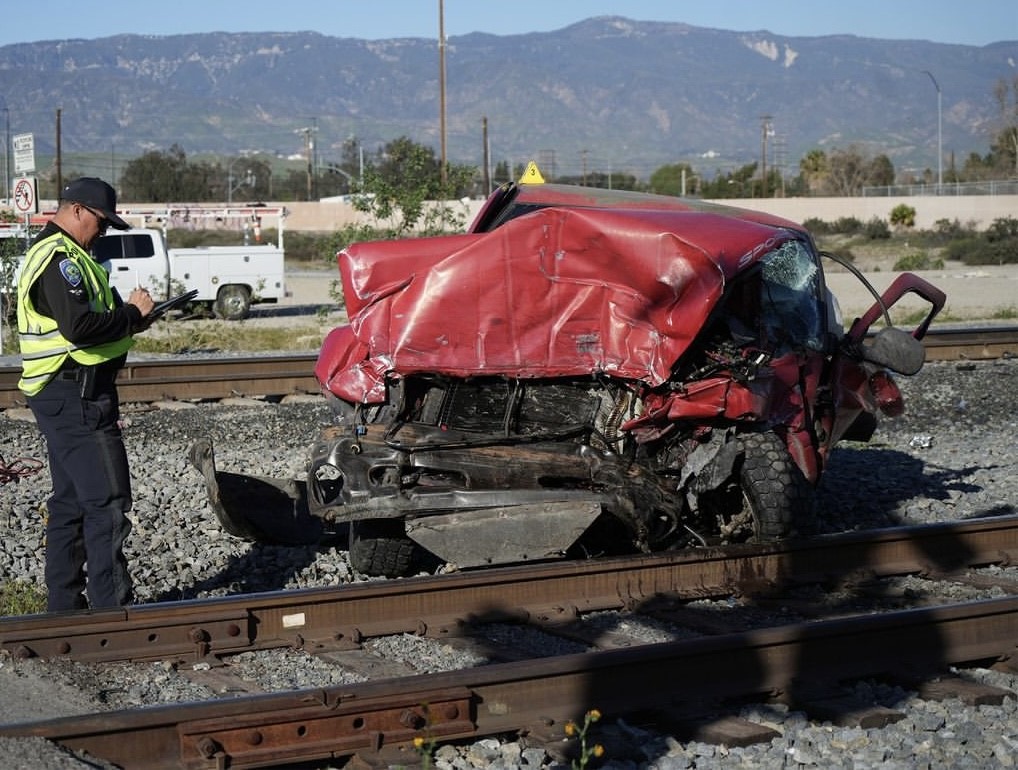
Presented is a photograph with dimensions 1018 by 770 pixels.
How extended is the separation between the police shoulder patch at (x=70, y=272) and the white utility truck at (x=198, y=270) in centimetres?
2022

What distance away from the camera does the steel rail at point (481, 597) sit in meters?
6.25

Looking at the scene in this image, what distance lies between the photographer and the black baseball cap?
257 inches

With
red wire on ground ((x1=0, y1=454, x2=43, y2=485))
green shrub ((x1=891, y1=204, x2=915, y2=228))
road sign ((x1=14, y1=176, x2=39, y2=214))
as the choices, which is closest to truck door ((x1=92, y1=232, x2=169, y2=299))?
road sign ((x1=14, y1=176, x2=39, y2=214))

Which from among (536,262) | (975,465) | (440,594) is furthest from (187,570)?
(975,465)

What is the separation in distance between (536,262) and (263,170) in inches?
4632

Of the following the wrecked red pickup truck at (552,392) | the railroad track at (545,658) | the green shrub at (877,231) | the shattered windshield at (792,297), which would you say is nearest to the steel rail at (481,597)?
the railroad track at (545,658)

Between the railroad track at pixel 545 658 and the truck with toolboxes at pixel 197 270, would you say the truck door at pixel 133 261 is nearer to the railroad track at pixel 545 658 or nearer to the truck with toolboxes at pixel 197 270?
the truck with toolboxes at pixel 197 270

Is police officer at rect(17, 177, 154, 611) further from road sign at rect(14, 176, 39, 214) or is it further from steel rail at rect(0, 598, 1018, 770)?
road sign at rect(14, 176, 39, 214)

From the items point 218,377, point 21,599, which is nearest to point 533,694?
point 21,599

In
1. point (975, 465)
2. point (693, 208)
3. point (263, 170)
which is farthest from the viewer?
point (263, 170)

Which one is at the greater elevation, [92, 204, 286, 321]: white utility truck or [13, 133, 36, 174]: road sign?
[13, 133, 36, 174]: road sign

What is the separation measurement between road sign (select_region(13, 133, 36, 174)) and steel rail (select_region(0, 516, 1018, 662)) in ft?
52.3

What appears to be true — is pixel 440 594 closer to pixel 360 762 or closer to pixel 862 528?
pixel 360 762

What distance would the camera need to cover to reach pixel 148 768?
15.8 ft
